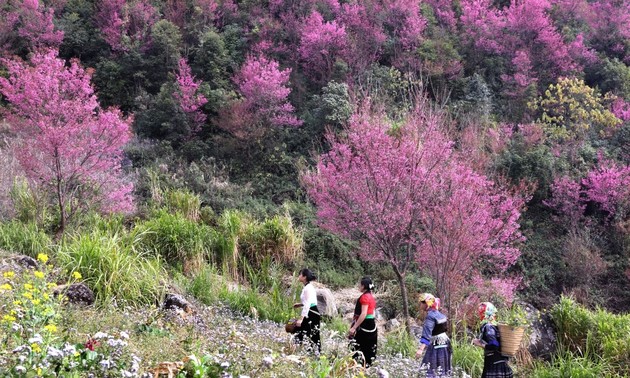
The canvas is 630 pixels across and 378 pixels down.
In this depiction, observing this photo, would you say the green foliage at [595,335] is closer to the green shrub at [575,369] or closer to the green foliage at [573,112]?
the green shrub at [575,369]

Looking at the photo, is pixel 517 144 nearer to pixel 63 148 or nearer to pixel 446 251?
pixel 446 251

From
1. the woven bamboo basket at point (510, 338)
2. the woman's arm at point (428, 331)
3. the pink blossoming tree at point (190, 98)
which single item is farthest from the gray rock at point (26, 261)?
the pink blossoming tree at point (190, 98)

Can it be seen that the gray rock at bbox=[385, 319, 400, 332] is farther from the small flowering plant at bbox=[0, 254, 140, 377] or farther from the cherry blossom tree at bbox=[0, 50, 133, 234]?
the small flowering plant at bbox=[0, 254, 140, 377]

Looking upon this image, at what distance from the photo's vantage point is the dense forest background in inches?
510

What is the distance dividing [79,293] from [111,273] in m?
0.58

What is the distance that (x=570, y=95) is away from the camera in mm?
15945

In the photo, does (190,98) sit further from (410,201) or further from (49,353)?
(49,353)

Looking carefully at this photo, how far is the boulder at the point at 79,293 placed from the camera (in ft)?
19.1

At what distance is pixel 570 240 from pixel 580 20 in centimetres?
1018

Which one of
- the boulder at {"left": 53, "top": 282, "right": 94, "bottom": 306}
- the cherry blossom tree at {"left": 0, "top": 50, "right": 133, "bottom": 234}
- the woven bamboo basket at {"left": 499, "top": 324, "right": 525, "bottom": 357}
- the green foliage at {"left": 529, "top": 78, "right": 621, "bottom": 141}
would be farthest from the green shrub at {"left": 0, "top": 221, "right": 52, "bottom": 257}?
Result: the green foliage at {"left": 529, "top": 78, "right": 621, "bottom": 141}

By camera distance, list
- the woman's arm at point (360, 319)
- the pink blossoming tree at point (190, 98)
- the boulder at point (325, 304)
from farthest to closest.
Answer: the pink blossoming tree at point (190, 98)
the boulder at point (325, 304)
the woman's arm at point (360, 319)

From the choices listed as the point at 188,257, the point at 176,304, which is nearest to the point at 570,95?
the point at 188,257

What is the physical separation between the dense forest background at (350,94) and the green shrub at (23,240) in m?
2.96

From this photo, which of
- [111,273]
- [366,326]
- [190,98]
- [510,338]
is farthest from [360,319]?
[190,98]
